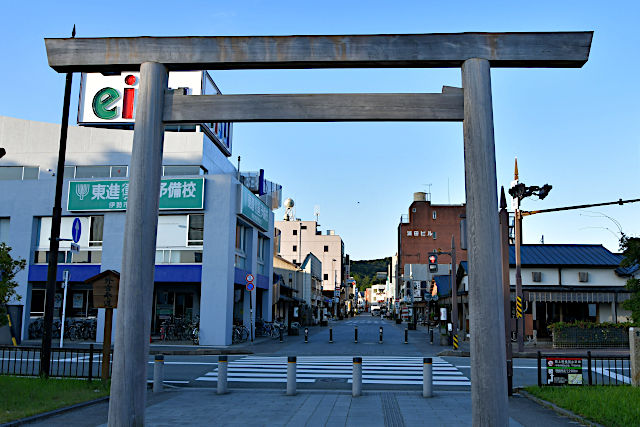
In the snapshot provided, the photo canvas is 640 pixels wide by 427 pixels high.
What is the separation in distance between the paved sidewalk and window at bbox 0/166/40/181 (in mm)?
23064

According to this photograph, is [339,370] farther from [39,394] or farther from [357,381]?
[39,394]

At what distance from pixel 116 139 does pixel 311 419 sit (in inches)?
992

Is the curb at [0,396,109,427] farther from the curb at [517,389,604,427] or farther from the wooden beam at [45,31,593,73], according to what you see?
the curb at [517,389,604,427]

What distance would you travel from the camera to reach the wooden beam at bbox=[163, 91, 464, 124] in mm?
7551

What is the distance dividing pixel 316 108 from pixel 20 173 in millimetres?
29802

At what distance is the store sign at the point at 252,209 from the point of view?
29.6m

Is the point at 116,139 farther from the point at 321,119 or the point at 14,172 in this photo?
the point at 321,119

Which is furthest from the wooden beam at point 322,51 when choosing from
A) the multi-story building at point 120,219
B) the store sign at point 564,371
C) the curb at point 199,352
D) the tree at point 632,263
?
the multi-story building at point 120,219

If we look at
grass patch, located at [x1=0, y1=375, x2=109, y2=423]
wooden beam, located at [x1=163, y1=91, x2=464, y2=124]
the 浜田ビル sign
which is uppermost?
the 浜田ビル sign

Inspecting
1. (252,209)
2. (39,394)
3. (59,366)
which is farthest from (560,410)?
(252,209)

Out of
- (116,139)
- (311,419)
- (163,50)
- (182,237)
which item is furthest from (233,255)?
(163,50)

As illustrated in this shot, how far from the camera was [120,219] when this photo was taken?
29.5m

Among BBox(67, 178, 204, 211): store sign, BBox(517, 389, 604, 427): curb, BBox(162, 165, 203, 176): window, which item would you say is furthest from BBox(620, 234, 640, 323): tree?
BBox(162, 165, 203, 176): window

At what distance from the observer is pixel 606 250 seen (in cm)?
3666
